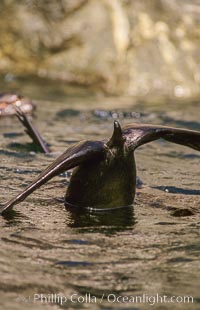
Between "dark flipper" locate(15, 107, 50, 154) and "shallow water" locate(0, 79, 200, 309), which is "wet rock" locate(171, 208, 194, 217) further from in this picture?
"dark flipper" locate(15, 107, 50, 154)

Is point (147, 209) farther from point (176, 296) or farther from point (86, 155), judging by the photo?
point (176, 296)

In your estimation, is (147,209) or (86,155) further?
(147,209)

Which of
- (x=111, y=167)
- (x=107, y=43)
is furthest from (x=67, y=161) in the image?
(x=107, y=43)

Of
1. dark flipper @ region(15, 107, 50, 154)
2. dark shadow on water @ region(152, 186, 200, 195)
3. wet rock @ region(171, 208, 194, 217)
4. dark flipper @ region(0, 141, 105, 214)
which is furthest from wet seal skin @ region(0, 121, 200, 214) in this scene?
dark flipper @ region(15, 107, 50, 154)

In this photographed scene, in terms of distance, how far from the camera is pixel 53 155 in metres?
5.84

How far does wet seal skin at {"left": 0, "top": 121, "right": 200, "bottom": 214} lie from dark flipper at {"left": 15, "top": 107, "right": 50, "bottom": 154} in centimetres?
135

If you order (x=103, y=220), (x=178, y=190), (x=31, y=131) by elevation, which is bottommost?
(x=178, y=190)

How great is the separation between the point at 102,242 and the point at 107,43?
6310mm

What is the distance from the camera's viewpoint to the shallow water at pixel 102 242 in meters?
3.10

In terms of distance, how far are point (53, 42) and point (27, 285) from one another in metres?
7.10

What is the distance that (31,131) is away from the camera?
574 centimetres

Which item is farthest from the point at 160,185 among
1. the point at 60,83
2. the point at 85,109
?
the point at 60,83

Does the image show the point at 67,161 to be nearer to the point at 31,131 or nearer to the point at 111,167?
the point at 111,167

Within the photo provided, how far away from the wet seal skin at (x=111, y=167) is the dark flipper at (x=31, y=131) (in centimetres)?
135
